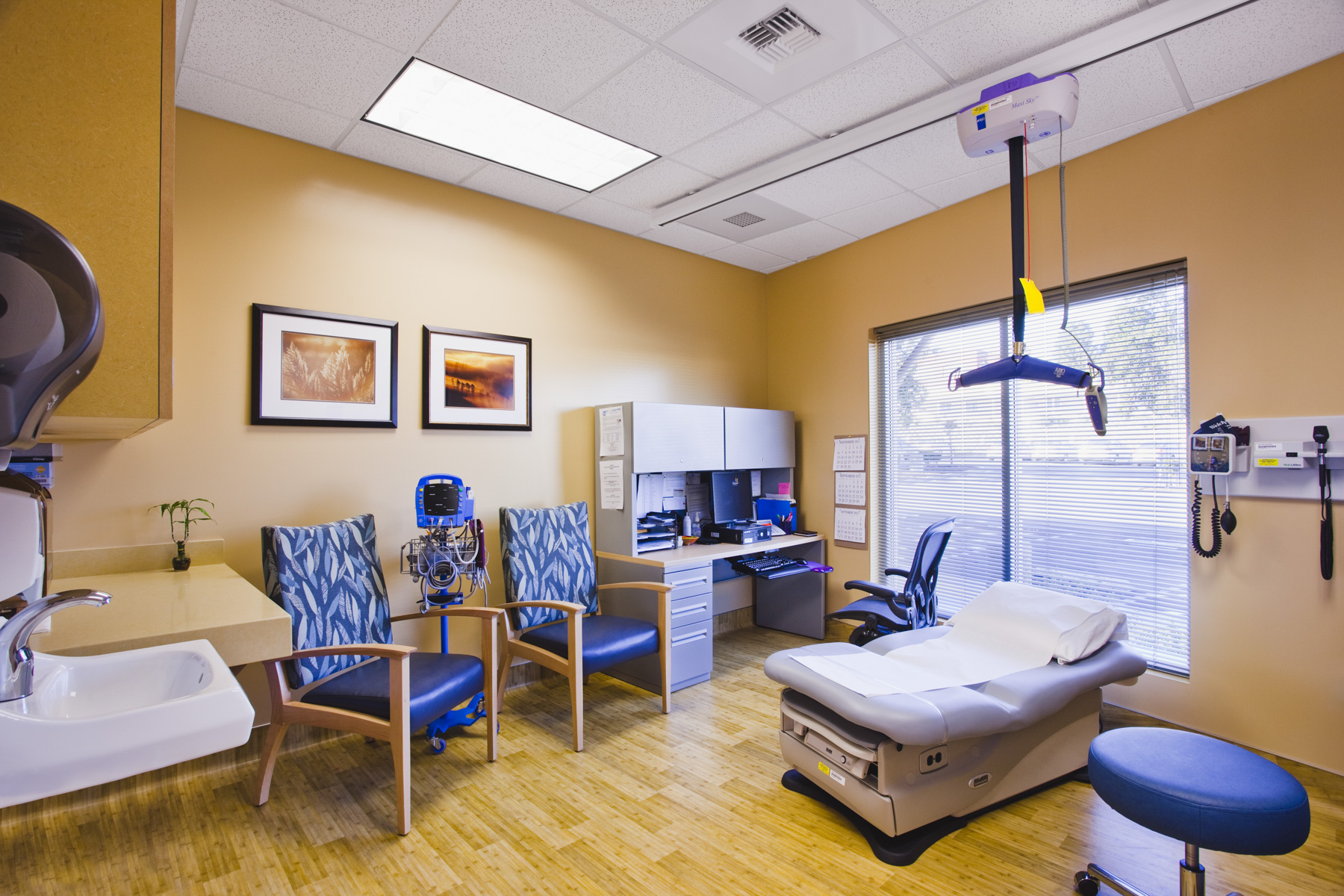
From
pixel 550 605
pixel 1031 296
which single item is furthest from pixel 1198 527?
pixel 550 605

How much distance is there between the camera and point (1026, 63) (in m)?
2.56

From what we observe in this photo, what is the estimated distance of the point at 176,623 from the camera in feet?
5.72

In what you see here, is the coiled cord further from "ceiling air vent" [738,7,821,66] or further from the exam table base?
"ceiling air vent" [738,7,821,66]

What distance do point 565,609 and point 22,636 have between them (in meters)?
2.10

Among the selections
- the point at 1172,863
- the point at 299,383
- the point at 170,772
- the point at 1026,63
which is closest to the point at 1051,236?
the point at 1026,63

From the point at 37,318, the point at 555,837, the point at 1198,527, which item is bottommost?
the point at 555,837

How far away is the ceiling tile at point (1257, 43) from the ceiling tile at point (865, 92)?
36.2 inches

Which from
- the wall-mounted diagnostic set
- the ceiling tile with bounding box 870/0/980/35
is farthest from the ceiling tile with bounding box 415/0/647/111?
the wall-mounted diagnostic set

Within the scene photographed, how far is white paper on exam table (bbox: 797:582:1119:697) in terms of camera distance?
2.36 metres

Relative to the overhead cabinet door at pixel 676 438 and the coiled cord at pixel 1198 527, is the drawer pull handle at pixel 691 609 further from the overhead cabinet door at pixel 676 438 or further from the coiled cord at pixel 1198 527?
the coiled cord at pixel 1198 527

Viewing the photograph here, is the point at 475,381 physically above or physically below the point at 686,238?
below

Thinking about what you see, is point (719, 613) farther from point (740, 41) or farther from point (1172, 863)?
point (740, 41)

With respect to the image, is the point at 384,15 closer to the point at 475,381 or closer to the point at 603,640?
the point at 475,381

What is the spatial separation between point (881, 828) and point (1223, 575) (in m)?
2.10
